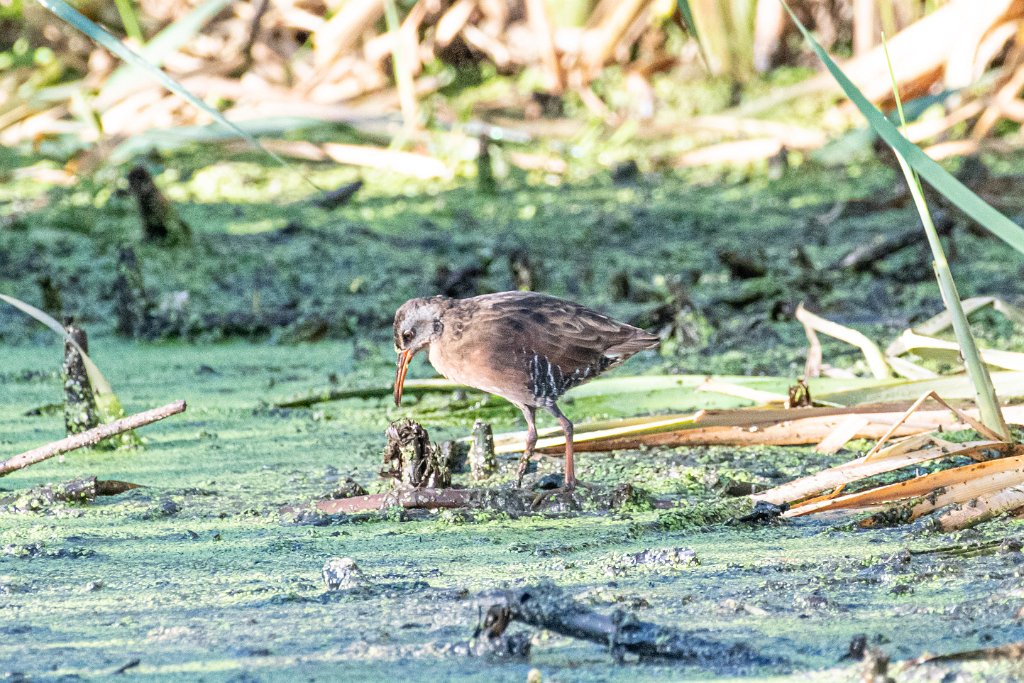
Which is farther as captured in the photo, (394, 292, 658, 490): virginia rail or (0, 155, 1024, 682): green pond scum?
(394, 292, 658, 490): virginia rail

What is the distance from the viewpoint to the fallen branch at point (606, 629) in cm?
209

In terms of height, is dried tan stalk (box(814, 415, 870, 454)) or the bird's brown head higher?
the bird's brown head

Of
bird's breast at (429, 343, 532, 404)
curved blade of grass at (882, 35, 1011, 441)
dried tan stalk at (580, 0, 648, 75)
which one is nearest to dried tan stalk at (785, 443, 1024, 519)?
curved blade of grass at (882, 35, 1011, 441)

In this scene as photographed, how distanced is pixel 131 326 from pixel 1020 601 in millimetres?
3247

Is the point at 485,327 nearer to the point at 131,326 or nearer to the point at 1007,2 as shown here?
the point at 131,326

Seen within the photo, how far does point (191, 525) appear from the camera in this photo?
2883mm

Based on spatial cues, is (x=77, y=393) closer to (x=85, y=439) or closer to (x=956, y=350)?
(x=85, y=439)

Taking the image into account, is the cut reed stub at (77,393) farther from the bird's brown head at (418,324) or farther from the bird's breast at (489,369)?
the bird's breast at (489,369)

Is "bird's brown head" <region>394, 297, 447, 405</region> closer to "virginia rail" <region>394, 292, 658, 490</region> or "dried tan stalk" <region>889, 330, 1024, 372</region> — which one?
"virginia rail" <region>394, 292, 658, 490</region>

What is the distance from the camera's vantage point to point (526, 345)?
10.3 ft

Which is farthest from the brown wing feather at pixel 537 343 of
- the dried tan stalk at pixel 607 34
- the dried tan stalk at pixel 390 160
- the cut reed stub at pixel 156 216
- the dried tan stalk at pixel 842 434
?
the dried tan stalk at pixel 607 34

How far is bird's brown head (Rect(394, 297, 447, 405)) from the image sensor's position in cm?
A: 330

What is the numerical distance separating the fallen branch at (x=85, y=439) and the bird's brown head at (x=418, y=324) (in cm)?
60

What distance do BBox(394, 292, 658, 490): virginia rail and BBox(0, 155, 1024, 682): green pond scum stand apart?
21cm
